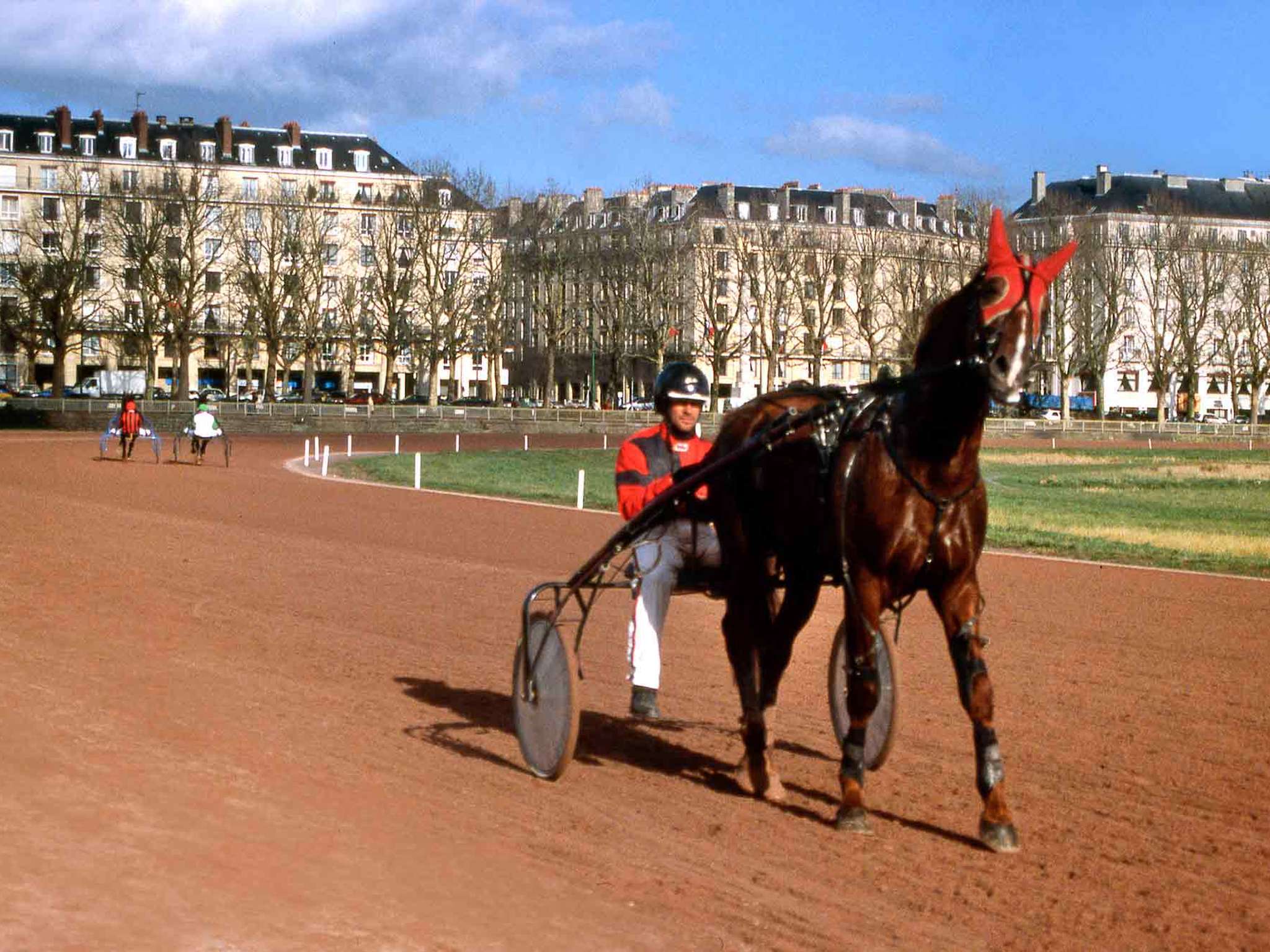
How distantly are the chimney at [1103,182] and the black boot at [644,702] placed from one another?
344 ft

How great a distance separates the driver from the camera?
7914 millimetres

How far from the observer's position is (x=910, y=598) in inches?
267

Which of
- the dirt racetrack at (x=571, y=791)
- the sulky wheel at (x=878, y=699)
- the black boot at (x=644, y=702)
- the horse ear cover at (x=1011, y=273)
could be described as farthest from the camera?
the black boot at (x=644, y=702)

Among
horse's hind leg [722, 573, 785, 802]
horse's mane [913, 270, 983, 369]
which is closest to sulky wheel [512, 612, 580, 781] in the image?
horse's hind leg [722, 573, 785, 802]

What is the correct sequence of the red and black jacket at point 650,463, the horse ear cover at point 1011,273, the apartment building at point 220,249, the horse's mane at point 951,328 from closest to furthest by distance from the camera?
1. the horse ear cover at point 1011,273
2. the horse's mane at point 951,328
3. the red and black jacket at point 650,463
4. the apartment building at point 220,249

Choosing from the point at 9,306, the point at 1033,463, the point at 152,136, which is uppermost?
the point at 152,136

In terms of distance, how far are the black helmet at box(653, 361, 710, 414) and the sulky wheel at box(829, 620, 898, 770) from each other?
133 cm

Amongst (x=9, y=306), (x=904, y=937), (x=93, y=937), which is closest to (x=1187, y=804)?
(x=904, y=937)

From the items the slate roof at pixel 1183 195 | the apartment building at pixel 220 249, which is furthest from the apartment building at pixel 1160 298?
the apartment building at pixel 220 249

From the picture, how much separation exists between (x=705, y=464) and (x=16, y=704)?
4.02 metres

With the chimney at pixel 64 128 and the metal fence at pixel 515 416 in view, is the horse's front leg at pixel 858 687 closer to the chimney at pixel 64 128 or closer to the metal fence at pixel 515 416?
the metal fence at pixel 515 416

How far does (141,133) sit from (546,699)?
98.4 meters

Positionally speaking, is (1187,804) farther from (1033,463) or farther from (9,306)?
(9,306)

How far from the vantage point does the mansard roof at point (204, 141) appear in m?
99.4
